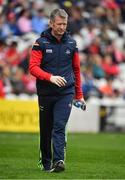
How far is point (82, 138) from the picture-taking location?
20297mm

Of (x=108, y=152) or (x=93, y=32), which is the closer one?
(x=108, y=152)

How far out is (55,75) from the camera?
32.7ft

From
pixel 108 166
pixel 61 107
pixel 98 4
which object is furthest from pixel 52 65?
pixel 98 4

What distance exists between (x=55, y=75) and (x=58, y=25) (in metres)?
0.70

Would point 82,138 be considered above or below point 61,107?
below

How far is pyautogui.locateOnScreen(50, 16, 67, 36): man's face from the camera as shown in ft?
32.0

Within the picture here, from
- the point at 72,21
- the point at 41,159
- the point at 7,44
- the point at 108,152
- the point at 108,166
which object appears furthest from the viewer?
the point at 72,21

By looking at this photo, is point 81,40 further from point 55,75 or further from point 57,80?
point 57,80

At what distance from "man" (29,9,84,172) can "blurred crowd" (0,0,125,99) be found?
41.4 ft

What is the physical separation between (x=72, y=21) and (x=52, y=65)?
1623 cm

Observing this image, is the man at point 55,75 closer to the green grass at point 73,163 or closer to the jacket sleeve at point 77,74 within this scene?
the jacket sleeve at point 77,74

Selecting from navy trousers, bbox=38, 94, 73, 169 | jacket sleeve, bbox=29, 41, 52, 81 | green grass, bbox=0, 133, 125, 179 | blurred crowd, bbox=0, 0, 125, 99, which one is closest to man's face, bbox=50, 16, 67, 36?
jacket sleeve, bbox=29, 41, 52, 81

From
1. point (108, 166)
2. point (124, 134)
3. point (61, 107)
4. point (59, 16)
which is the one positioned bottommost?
point (124, 134)

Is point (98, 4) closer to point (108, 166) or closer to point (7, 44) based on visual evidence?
point (7, 44)
